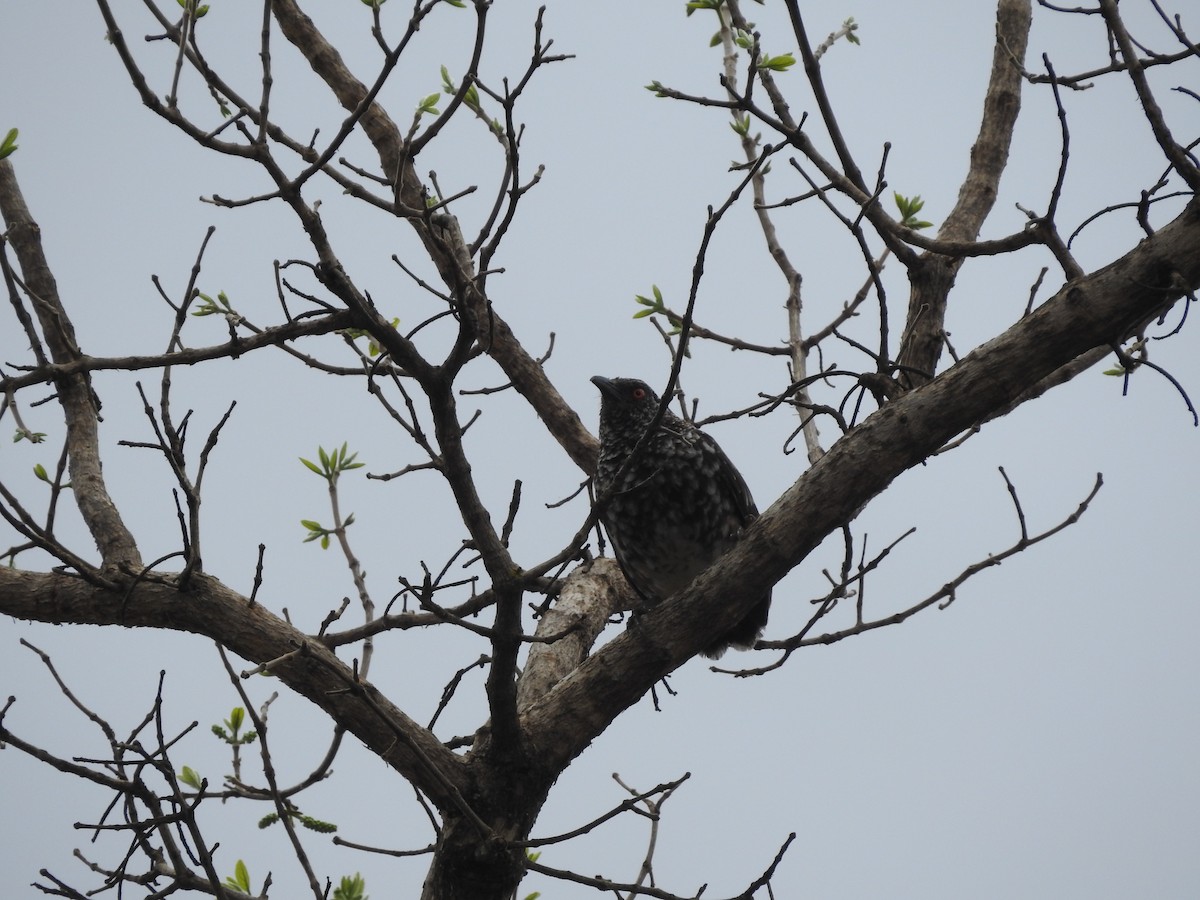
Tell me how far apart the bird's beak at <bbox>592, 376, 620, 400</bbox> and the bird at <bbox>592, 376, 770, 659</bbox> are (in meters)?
0.37

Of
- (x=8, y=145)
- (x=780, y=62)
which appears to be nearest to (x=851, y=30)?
(x=780, y=62)

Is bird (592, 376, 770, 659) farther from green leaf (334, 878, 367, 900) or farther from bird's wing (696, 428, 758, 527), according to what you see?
green leaf (334, 878, 367, 900)

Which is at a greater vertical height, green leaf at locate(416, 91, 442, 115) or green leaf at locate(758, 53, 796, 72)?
green leaf at locate(416, 91, 442, 115)

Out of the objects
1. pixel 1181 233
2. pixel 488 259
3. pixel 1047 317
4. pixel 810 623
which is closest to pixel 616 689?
pixel 810 623

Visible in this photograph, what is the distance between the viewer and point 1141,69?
2639 mm

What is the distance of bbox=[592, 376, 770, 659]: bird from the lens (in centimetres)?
427

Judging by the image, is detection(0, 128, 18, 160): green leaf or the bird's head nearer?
detection(0, 128, 18, 160): green leaf

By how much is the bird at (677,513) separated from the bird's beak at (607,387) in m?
0.37

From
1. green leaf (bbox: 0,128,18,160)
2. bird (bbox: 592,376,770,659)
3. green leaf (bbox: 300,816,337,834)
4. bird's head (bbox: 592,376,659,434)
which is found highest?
green leaf (bbox: 0,128,18,160)

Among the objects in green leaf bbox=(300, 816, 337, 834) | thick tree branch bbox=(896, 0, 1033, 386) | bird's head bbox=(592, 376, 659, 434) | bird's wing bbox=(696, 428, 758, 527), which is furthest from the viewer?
bird's head bbox=(592, 376, 659, 434)

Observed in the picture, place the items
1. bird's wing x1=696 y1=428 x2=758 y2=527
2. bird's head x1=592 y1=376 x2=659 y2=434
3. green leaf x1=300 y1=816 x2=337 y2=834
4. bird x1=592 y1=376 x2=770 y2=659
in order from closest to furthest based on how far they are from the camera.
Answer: green leaf x1=300 y1=816 x2=337 y2=834 → bird x1=592 y1=376 x2=770 y2=659 → bird's wing x1=696 y1=428 x2=758 y2=527 → bird's head x1=592 y1=376 x2=659 y2=434

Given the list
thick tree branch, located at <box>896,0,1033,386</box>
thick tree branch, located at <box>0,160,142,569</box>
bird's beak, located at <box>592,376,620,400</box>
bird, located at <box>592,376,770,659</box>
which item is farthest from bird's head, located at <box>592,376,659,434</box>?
thick tree branch, located at <box>0,160,142,569</box>

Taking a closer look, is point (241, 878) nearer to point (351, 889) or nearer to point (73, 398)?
point (351, 889)

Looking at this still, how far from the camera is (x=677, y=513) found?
4258mm
